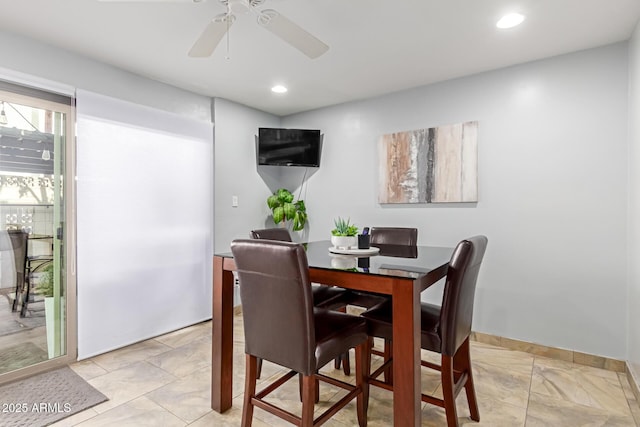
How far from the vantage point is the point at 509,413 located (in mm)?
2045

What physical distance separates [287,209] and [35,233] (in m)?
2.32

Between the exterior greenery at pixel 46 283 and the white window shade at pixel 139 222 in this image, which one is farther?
the white window shade at pixel 139 222

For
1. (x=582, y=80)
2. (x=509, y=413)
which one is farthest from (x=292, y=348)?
(x=582, y=80)

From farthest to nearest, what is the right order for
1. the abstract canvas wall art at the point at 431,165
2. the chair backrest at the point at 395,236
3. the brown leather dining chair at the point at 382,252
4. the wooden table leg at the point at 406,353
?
the abstract canvas wall art at the point at 431,165
the chair backrest at the point at 395,236
the brown leather dining chair at the point at 382,252
the wooden table leg at the point at 406,353

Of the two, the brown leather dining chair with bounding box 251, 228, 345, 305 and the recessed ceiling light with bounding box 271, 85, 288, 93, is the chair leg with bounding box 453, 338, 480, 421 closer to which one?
the brown leather dining chair with bounding box 251, 228, 345, 305

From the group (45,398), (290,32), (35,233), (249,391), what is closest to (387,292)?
(249,391)

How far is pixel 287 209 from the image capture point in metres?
4.12

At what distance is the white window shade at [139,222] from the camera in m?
2.78

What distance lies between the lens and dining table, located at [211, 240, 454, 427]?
1.48 m

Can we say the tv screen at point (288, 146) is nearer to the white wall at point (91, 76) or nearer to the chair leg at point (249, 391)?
the white wall at point (91, 76)

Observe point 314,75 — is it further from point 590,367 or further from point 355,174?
point 590,367

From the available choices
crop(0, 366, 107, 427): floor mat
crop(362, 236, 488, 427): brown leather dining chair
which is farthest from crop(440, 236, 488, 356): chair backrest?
crop(0, 366, 107, 427): floor mat

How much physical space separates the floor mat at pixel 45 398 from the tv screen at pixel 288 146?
2698mm

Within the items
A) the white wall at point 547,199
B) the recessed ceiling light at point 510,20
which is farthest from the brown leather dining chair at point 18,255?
the recessed ceiling light at point 510,20
